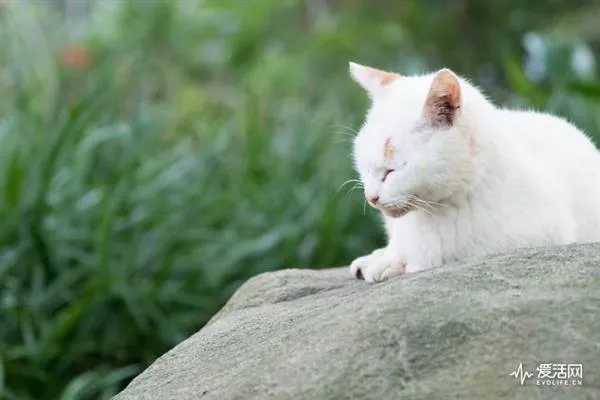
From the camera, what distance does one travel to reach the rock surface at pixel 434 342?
1.59 metres

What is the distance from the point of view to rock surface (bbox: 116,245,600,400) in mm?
1587

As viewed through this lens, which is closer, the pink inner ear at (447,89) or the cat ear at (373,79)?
the pink inner ear at (447,89)

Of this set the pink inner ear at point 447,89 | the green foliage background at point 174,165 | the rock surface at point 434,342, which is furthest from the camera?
the green foliage background at point 174,165

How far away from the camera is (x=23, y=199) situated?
12.5 ft

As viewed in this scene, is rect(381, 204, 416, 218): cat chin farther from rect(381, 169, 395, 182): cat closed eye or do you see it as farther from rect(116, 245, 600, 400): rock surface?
rect(116, 245, 600, 400): rock surface

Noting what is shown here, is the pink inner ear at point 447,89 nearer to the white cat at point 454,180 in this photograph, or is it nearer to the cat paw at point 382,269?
the white cat at point 454,180

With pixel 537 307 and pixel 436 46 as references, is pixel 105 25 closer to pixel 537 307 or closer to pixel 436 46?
pixel 436 46

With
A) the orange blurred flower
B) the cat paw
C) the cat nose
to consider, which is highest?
the orange blurred flower

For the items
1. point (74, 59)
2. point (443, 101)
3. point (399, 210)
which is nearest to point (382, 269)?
point (399, 210)

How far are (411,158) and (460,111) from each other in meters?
0.15

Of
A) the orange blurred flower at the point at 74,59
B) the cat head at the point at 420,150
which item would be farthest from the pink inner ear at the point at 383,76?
the orange blurred flower at the point at 74,59

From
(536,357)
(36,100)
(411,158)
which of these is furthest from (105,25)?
(536,357)

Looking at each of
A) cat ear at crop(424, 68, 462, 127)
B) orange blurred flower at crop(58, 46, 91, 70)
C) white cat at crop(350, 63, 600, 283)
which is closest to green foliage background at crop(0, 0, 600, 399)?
orange blurred flower at crop(58, 46, 91, 70)

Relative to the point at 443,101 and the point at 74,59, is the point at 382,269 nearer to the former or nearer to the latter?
the point at 443,101
